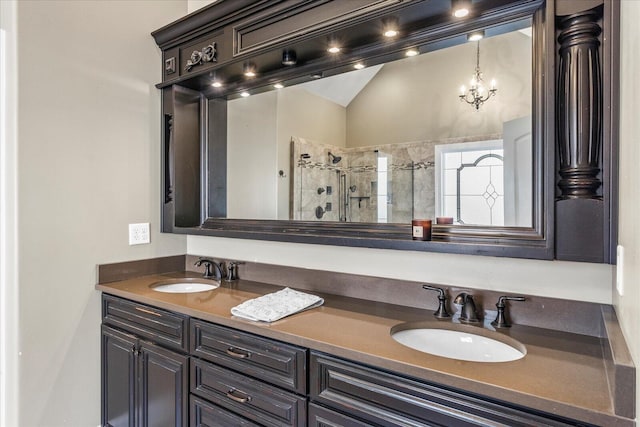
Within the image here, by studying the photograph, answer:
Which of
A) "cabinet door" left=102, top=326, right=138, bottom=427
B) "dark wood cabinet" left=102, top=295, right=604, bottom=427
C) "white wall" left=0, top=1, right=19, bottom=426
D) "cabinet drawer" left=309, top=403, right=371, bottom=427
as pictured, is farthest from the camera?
"cabinet door" left=102, top=326, right=138, bottom=427

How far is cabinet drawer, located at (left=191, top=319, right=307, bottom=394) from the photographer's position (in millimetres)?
1268

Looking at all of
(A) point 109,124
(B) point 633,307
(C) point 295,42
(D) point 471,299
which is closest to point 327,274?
(D) point 471,299

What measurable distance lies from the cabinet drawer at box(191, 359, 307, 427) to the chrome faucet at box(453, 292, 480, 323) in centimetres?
65

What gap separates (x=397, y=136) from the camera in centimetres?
164

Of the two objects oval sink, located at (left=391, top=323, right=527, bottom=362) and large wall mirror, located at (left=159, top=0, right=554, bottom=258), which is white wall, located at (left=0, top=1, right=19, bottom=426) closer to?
large wall mirror, located at (left=159, top=0, right=554, bottom=258)

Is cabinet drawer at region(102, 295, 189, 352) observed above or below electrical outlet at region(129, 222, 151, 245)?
below

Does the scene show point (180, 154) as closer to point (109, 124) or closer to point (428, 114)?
point (109, 124)

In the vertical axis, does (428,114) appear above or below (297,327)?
Result: above

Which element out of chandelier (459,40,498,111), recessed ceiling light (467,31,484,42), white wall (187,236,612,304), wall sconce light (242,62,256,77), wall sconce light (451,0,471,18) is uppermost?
wall sconce light (242,62,256,77)

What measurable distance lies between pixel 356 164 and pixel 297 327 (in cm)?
79

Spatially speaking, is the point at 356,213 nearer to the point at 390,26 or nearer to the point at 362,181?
the point at 362,181

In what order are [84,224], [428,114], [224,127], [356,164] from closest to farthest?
[428,114] < [356,164] < [84,224] < [224,127]

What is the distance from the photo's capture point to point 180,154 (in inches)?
89.3

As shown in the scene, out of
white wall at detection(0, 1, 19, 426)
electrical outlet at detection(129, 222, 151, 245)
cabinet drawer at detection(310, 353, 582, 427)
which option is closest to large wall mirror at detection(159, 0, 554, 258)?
electrical outlet at detection(129, 222, 151, 245)
